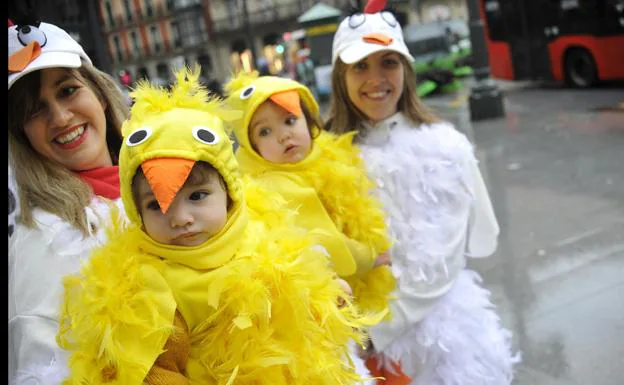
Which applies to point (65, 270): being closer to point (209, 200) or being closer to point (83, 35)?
point (209, 200)

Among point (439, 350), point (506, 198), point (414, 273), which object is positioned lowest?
point (506, 198)

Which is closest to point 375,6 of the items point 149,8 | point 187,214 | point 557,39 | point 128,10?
point 187,214

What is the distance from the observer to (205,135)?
1.51m

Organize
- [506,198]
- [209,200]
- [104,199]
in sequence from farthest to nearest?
[506,198] → [104,199] → [209,200]

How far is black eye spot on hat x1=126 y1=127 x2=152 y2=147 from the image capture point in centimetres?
145

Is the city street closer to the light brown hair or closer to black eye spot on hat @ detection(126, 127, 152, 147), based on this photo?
the light brown hair

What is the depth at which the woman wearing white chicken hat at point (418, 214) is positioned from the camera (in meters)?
2.33

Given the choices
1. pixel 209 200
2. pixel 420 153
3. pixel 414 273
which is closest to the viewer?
pixel 209 200

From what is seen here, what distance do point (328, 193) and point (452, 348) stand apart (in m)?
0.82

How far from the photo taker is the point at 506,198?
20.3 ft

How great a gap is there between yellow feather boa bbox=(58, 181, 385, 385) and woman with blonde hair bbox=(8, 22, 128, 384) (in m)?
0.10

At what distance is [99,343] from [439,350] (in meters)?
1.43

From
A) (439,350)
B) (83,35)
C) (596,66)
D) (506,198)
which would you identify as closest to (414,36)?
(596,66)

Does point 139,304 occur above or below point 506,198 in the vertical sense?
above
